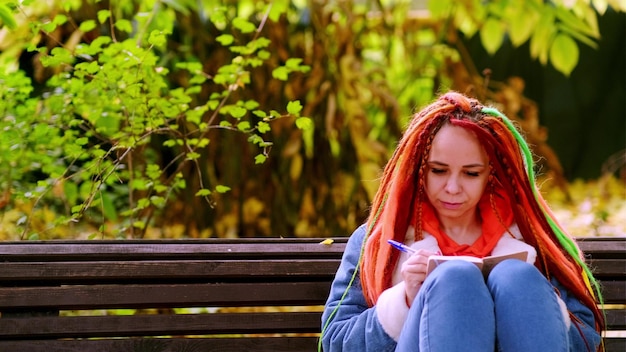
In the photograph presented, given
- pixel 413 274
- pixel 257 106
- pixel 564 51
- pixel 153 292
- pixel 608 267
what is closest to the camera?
pixel 413 274

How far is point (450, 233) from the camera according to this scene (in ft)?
8.59

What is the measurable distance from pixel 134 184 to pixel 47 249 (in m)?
0.67

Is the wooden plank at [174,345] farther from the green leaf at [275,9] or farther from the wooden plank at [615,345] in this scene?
the green leaf at [275,9]

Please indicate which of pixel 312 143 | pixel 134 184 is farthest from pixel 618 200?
pixel 134 184

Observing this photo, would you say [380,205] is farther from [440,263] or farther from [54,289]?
[54,289]

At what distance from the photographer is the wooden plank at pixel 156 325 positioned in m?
2.76

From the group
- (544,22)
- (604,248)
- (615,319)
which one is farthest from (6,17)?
(544,22)

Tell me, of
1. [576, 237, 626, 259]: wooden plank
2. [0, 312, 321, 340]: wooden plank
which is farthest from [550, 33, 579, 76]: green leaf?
[0, 312, 321, 340]: wooden plank

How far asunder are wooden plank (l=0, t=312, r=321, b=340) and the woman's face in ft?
1.85

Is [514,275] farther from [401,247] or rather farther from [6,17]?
[6,17]

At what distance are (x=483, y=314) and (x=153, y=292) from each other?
987 mm

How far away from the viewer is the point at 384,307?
241 cm

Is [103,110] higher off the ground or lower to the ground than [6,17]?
lower

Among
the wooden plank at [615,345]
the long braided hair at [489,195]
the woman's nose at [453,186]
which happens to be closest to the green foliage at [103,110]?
the long braided hair at [489,195]
